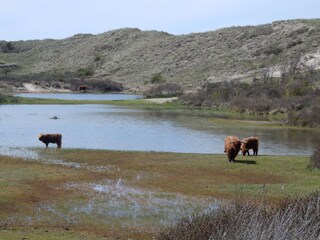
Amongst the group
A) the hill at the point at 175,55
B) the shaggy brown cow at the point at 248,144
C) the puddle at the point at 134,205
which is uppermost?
the hill at the point at 175,55

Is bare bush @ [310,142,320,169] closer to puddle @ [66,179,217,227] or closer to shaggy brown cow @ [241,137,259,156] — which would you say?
shaggy brown cow @ [241,137,259,156]

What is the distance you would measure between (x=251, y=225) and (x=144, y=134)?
99.8 feet

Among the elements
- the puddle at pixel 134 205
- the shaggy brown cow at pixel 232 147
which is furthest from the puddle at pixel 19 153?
the shaggy brown cow at pixel 232 147

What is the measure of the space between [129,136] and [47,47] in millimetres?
145991

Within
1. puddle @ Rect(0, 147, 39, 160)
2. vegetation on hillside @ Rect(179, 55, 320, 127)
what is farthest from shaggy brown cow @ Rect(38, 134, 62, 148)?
vegetation on hillside @ Rect(179, 55, 320, 127)

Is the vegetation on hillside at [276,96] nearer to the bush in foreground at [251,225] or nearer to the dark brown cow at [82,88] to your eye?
the dark brown cow at [82,88]

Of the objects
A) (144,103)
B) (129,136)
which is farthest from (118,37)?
(129,136)

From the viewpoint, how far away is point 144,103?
250 ft

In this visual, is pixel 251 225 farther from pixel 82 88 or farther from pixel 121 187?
pixel 82 88

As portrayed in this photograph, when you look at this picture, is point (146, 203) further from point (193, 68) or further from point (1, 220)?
point (193, 68)

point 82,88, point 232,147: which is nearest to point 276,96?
point 232,147

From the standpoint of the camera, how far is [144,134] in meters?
38.7

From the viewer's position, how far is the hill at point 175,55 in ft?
307

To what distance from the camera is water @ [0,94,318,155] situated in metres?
32.2
